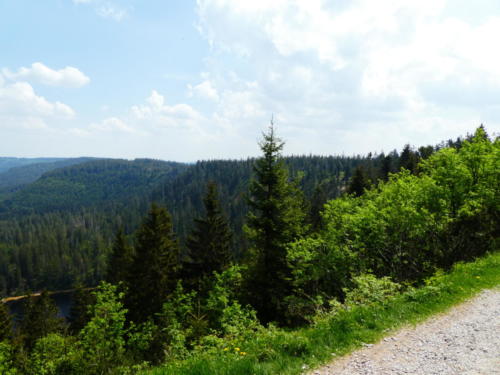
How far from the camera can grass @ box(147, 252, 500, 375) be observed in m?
5.91

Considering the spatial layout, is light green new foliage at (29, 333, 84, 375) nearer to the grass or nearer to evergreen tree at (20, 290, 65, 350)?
the grass

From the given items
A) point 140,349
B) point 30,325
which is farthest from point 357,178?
point 30,325

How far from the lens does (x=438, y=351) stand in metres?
6.20

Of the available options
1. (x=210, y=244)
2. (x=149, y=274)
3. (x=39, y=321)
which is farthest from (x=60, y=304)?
(x=210, y=244)

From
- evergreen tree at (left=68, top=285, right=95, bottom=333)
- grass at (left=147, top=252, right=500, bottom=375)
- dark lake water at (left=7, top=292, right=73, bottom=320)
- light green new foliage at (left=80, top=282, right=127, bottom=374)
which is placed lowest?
dark lake water at (left=7, top=292, right=73, bottom=320)

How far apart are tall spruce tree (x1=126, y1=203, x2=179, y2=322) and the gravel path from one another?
21.0m

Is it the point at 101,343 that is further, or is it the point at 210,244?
the point at 210,244

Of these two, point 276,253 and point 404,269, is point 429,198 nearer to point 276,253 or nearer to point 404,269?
point 404,269

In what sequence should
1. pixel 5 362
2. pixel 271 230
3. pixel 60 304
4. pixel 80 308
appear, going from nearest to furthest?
pixel 5 362 → pixel 271 230 → pixel 80 308 → pixel 60 304

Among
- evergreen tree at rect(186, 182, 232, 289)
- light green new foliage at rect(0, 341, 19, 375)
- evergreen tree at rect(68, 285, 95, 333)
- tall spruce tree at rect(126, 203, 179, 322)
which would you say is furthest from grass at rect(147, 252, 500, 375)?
evergreen tree at rect(68, 285, 95, 333)

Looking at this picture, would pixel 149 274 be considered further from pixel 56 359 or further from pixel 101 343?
pixel 101 343

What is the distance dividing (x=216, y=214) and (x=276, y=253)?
1099 cm

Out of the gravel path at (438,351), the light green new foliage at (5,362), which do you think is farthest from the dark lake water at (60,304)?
the gravel path at (438,351)

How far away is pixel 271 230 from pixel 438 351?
1127cm
